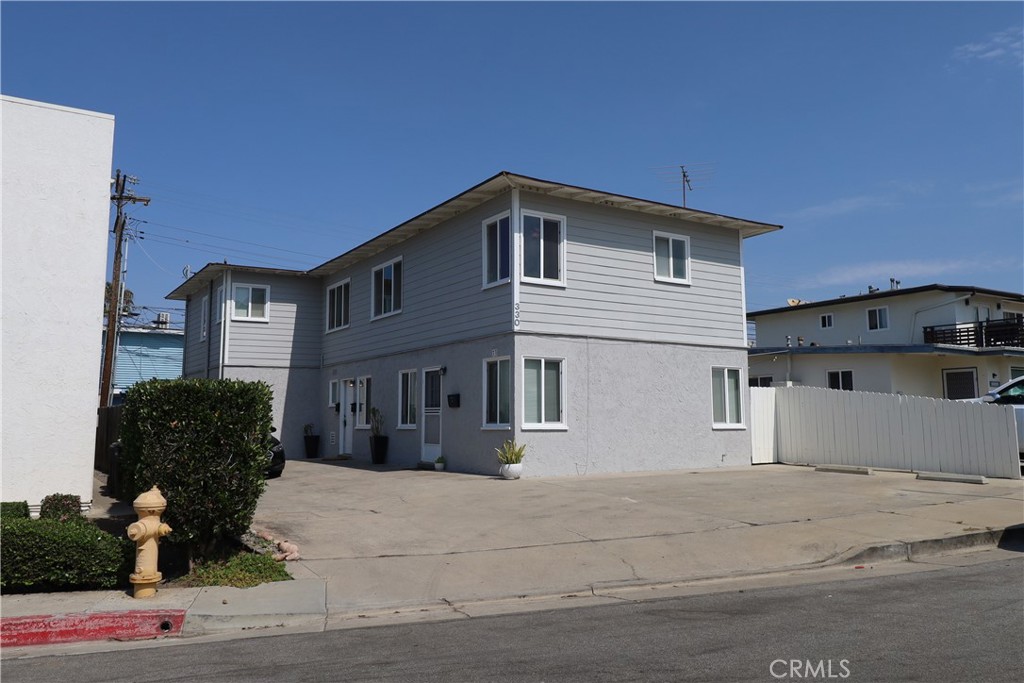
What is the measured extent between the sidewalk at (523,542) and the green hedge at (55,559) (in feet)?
0.61

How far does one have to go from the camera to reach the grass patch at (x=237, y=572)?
25.1 ft

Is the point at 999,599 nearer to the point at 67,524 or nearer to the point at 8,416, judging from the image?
the point at 67,524

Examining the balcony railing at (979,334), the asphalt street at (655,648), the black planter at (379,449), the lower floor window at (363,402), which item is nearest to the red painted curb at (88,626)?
the asphalt street at (655,648)

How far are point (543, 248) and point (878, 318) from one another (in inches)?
922

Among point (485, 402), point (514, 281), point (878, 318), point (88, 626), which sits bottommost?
point (88, 626)

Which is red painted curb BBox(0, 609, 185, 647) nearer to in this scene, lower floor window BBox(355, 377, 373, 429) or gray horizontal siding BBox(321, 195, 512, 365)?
gray horizontal siding BBox(321, 195, 512, 365)

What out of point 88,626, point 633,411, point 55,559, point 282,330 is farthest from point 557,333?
point 282,330

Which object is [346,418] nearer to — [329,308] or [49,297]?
[329,308]

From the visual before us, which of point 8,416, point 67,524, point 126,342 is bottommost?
point 67,524

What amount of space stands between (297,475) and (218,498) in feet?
32.8

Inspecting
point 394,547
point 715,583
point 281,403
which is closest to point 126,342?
point 281,403

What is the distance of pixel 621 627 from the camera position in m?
6.18

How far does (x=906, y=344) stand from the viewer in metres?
29.5

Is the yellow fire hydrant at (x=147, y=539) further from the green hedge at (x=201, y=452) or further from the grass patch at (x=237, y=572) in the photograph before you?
the grass patch at (x=237, y=572)
